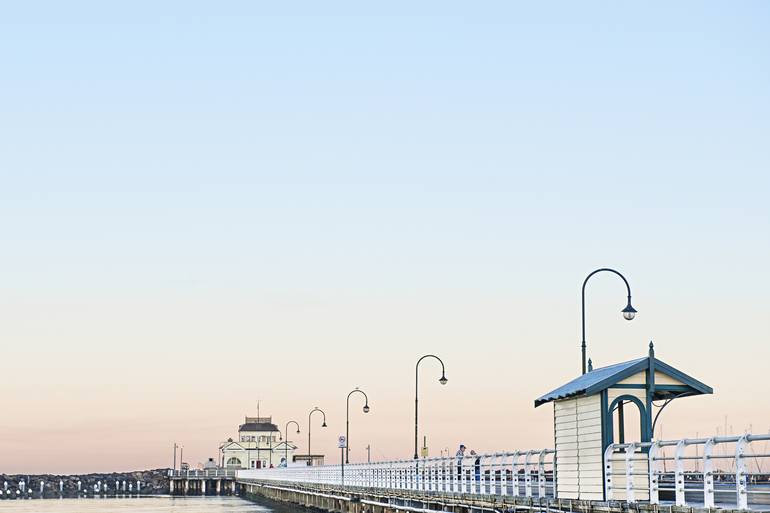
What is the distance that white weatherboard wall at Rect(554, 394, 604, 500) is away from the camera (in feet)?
100

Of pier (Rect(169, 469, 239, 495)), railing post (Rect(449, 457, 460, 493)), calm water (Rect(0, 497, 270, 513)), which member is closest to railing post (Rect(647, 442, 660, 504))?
railing post (Rect(449, 457, 460, 493))

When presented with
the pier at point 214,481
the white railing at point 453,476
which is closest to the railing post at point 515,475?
the white railing at point 453,476

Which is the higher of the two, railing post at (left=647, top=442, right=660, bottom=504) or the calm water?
railing post at (left=647, top=442, right=660, bottom=504)

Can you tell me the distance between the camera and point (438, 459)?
48.9m

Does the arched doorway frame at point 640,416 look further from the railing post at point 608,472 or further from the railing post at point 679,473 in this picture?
the railing post at point 679,473

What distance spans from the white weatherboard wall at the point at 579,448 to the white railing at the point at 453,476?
77 cm

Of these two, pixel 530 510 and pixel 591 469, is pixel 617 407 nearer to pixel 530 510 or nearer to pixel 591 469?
pixel 591 469

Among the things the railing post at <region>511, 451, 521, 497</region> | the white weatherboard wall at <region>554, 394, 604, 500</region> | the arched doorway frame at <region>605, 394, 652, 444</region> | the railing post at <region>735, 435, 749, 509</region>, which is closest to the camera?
the railing post at <region>735, 435, 749, 509</region>

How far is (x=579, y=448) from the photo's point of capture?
31.8 m

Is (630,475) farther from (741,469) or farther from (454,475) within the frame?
(454,475)

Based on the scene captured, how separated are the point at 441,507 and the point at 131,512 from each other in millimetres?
82251

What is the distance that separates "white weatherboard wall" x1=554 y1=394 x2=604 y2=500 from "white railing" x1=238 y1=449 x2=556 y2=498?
77 centimetres

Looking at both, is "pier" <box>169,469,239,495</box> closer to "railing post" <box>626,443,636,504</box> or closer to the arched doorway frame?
Answer: the arched doorway frame

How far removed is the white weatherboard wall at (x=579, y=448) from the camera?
3053 cm
